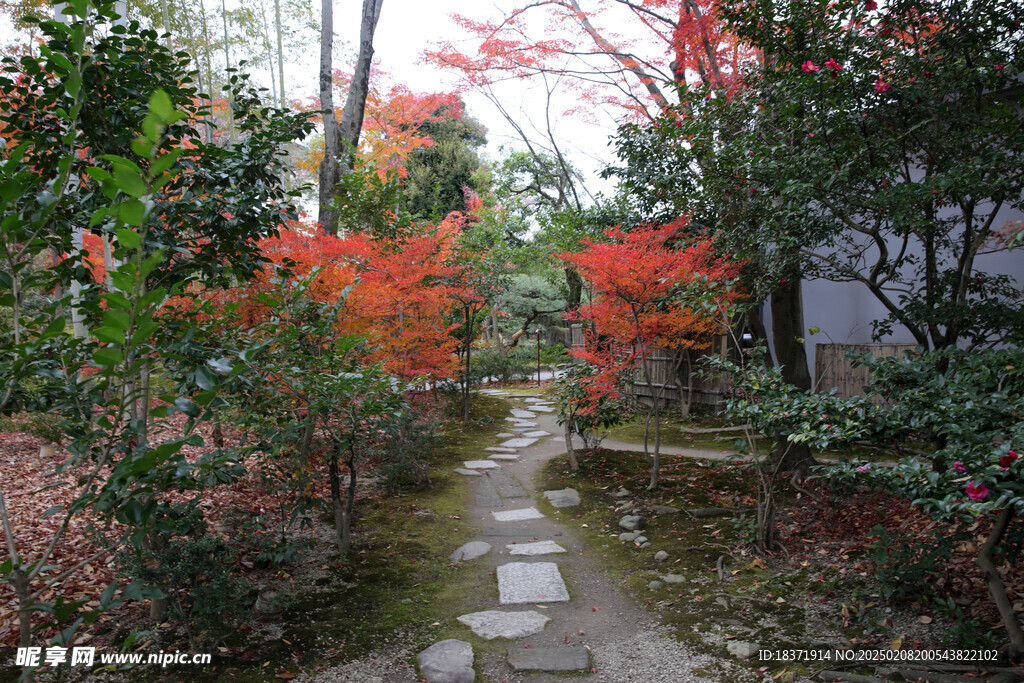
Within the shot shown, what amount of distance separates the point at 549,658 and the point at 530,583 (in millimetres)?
869

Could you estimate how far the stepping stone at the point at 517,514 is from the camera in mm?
5125

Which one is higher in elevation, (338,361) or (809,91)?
(809,91)

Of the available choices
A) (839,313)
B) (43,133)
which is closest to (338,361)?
(43,133)

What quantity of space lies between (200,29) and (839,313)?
13842 millimetres

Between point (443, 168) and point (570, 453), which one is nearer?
point (570, 453)

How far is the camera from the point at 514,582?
3887mm

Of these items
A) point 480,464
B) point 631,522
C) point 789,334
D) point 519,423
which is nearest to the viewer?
point 631,522

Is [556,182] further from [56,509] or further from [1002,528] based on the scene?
[56,509]

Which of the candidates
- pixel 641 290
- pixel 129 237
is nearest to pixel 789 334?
pixel 641 290

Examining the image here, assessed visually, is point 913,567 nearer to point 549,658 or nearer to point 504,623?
point 549,658

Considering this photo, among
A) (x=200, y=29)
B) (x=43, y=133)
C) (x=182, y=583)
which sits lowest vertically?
(x=182, y=583)

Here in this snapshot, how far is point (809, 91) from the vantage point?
12.5 ft

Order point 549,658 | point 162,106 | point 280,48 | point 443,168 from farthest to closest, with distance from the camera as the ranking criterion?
point 443,168 → point 280,48 → point 549,658 → point 162,106

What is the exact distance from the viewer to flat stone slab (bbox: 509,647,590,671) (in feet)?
9.57
